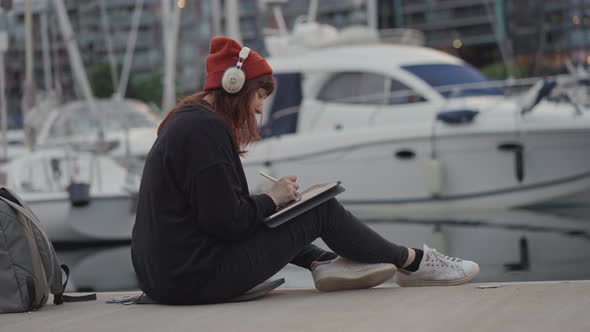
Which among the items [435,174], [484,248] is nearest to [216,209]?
[484,248]

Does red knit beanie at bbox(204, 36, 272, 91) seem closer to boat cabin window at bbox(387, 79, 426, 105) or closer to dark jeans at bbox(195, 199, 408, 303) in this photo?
dark jeans at bbox(195, 199, 408, 303)

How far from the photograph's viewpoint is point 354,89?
14.2m

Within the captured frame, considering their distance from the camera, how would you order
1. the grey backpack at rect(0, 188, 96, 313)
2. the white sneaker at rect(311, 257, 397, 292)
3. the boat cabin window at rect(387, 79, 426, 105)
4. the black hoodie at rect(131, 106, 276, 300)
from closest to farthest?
the black hoodie at rect(131, 106, 276, 300) → the grey backpack at rect(0, 188, 96, 313) → the white sneaker at rect(311, 257, 397, 292) → the boat cabin window at rect(387, 79, 426, 105)

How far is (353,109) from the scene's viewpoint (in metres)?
14.0

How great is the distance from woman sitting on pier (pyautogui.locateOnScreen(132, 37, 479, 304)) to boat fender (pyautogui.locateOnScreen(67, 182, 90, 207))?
8395mm

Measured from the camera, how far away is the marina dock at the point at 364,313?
339 cm

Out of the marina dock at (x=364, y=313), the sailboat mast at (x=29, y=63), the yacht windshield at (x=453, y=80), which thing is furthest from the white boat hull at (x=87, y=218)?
the marina dock at (x=364, y=313)

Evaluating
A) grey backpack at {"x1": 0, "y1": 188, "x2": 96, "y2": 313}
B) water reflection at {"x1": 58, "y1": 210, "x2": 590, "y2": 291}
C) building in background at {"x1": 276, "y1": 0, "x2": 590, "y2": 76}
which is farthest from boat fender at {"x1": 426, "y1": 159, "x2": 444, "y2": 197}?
building in background at {"x1": 276, "y1": 0, "x2": 590, "y2": 76}

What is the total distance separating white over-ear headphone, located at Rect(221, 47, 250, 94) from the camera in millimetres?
4055

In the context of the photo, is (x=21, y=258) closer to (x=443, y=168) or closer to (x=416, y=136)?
(x=416, y=136)

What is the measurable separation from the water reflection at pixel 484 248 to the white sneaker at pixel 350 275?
9.48ft

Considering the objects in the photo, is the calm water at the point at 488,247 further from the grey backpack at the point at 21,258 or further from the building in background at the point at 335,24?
the building in background at the point at 335,24

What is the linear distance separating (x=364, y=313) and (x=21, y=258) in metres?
1.28

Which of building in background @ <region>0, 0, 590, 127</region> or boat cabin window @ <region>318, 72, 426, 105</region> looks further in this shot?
building in background @ <region>0, 0, 590, 127</region>
